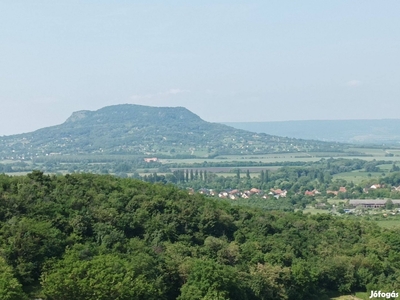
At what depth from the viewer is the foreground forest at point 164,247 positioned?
79.5ft

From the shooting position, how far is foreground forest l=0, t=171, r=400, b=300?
24219 mm

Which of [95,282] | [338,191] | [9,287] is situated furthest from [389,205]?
[9,287]

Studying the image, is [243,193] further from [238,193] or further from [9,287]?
[9,287]

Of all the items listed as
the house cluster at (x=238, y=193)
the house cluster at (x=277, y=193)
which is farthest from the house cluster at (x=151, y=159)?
the house cluster at (x=277, y=193)

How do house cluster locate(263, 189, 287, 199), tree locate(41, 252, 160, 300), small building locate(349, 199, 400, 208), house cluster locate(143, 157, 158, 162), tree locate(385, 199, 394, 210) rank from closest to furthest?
tree locate(41, 252, 160, 300), tree locate(385, 199, 394, 210), small building locate(349, 199, 400, 208), house cluster locate(263, 189, 287, 199), house cluster locate(143, 157, 158, 162)

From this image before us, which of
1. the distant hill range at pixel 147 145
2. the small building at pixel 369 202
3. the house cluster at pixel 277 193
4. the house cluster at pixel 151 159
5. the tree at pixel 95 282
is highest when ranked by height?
the distant hill range at pixel 147 145

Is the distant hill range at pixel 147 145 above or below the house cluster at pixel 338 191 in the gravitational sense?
above

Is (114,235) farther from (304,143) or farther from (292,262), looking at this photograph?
(304,143)

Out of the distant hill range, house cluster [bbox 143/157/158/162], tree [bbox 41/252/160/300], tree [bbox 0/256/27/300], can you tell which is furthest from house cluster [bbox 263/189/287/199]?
the distant hill range

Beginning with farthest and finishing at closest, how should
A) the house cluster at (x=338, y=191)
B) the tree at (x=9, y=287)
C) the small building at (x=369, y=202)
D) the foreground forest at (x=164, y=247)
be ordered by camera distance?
the house cluster at (x=338, y=191) → the small building at (x=369, y=202) → the foreground forest at (x=164, y=247) → the tree at (x=9, y=287)

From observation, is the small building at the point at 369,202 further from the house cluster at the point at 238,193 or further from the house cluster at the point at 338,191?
the house cluster at the point at 238,193

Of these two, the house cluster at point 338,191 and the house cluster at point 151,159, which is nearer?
the house cluster at point 338,191

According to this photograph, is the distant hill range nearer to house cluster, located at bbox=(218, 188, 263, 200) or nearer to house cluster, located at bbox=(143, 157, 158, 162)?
house cluster, located at bbox=(143, 157, 158, 162)

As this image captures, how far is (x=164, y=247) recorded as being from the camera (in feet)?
96.6
